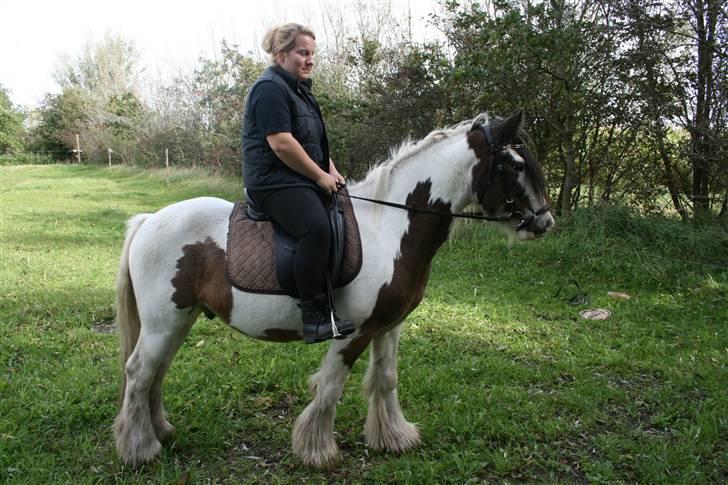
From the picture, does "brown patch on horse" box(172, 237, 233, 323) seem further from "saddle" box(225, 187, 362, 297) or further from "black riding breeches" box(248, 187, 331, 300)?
"black riding breeches" box(248, 187, 331, 300)

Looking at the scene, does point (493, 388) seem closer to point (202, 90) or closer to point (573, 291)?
point (573, 291)

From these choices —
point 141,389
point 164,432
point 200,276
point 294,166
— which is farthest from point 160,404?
point 294,166

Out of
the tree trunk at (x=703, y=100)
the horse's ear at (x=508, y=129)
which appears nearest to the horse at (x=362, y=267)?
the horse's ear at (x=508, y=129)

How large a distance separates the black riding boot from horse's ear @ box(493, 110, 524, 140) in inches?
52.0

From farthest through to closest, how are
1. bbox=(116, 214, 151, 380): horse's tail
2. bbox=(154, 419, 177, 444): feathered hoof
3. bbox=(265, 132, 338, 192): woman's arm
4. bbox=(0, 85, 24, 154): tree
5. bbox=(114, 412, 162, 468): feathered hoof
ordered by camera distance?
bbox=(0, 85, 24, 154): tree, bbox=(154, 419, 177, 444): feathered hoof, bbox=(116, 214, 151, 380): horse's tail, bbox=(114, 412, 162, 468): feathered hoof, bbox=(265, 132, 338, 192): woman's arm

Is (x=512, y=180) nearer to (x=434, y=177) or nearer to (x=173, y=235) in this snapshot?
(x=434, y=177)

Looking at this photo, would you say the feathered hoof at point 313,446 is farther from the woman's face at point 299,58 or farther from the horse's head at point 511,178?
the woman's face at point 299,58

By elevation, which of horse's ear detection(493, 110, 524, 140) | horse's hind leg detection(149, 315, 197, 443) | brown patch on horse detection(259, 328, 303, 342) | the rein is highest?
horse's ear detection(493, 110, 524, 140)

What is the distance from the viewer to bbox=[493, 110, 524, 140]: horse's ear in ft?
8.89

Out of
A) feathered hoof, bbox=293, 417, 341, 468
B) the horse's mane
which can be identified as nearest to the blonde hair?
the horse's mane

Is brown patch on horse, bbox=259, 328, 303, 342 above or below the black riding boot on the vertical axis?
below

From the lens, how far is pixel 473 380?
421 centimetres

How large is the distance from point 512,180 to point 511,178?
0.04 feet

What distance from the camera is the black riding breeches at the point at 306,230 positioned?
8.68 ft
